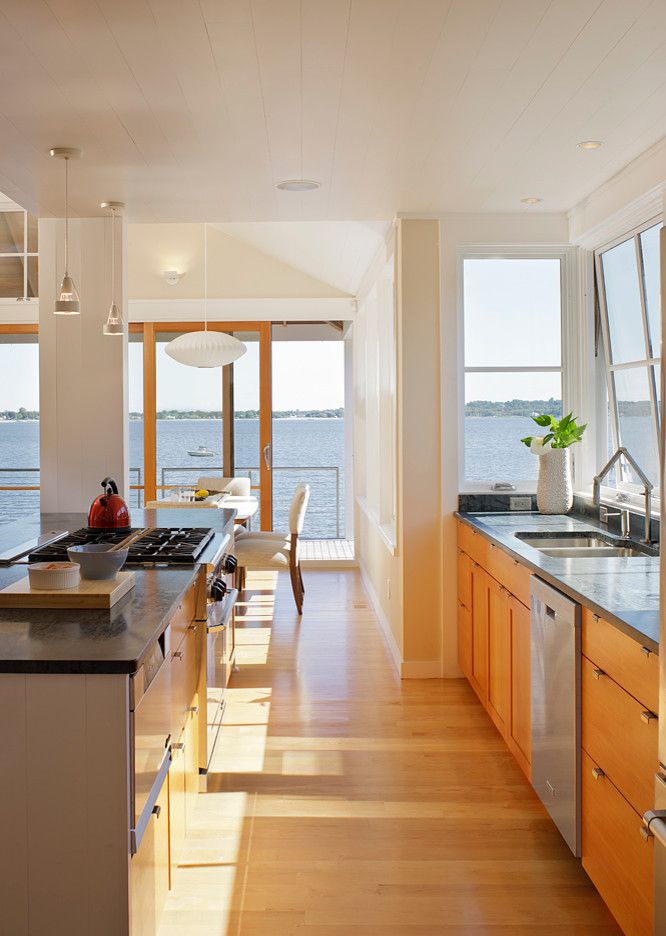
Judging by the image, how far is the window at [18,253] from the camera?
258 inches

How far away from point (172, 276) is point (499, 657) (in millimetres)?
5300

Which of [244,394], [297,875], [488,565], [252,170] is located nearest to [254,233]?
[244,394]

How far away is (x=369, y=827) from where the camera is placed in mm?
2955

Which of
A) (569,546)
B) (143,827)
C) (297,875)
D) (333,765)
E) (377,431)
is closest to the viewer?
(143,827)

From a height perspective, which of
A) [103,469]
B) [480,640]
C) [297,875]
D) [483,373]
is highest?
[483,373]

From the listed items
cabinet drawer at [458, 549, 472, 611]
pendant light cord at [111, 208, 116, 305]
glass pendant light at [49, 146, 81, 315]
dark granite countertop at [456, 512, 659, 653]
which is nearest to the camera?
dark granite countertop at [456, 512, 659, 653]

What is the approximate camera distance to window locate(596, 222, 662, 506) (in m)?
3.81

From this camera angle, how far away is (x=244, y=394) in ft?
26.4

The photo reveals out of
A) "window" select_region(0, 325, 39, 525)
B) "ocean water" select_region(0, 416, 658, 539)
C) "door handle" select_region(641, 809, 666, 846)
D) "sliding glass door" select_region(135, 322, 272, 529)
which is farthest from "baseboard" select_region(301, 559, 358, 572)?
"door handle" select_region(641, 809, 666, 846)

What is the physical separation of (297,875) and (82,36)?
259 centimetres

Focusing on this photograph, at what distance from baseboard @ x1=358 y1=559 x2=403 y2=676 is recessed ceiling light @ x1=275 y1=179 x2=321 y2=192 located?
8.30 ft

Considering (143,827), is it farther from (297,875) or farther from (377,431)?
(377,431)

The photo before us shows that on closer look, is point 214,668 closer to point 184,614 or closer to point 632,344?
point 184,614

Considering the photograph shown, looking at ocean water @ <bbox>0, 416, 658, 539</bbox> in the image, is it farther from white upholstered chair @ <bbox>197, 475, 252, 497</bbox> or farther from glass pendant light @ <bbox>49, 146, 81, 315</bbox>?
glass pendant light @ <bbox>49, 146, 81, 315</bbox>
